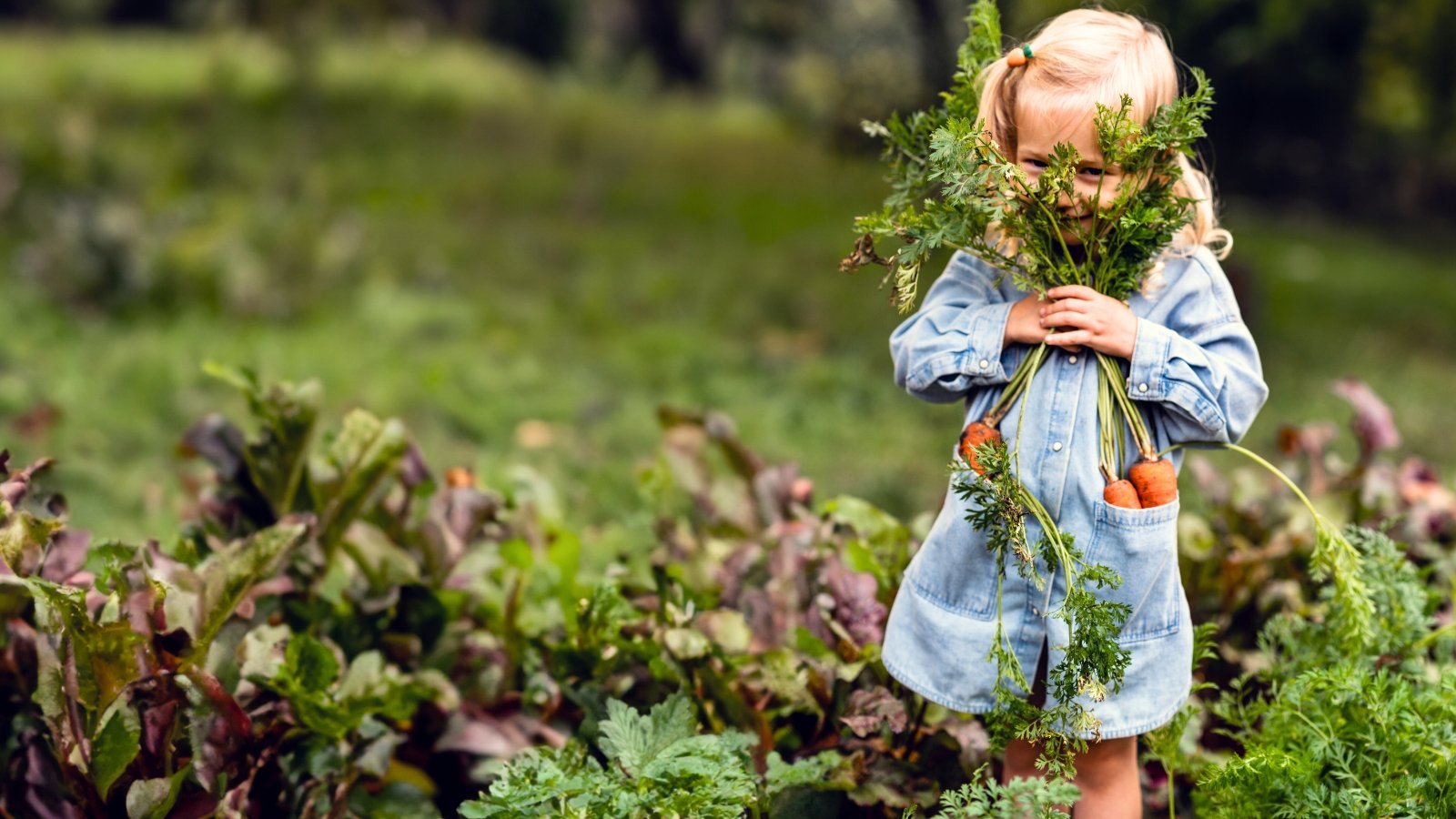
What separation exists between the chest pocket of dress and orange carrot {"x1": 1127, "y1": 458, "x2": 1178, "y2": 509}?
0.01 meters

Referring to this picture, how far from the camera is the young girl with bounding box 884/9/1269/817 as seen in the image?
6.17 ft

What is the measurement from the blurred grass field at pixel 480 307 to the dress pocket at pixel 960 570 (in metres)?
2.16

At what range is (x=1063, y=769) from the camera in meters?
1.83

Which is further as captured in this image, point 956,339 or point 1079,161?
point 956,339

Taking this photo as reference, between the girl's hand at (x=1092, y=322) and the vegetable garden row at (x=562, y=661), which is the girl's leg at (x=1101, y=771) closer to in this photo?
the vegetable garden row at (x=562, y=661)

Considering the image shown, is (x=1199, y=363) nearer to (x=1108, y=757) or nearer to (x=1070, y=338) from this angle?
(x=1070, y=338)

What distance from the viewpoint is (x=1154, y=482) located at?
1.89 metres

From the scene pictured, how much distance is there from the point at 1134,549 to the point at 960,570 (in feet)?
0.80

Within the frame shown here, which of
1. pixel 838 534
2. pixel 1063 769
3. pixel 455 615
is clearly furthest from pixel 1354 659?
pixel 455 615

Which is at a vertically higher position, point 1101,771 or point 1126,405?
point 1126,405

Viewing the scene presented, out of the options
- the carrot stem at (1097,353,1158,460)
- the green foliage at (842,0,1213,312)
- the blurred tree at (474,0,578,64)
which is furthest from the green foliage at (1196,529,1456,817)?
the blurred tree at (474,0,578,64)

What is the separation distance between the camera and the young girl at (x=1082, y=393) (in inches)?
74.1

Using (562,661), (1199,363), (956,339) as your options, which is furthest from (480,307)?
(1199,363)

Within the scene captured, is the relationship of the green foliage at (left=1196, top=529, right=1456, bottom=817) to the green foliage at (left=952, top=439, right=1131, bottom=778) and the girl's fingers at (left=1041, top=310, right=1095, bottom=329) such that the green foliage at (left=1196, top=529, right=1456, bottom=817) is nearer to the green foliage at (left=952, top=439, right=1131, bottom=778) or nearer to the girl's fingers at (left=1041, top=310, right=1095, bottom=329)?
the green foliage at (left=952, top=439, right=1131, bottom=778)
